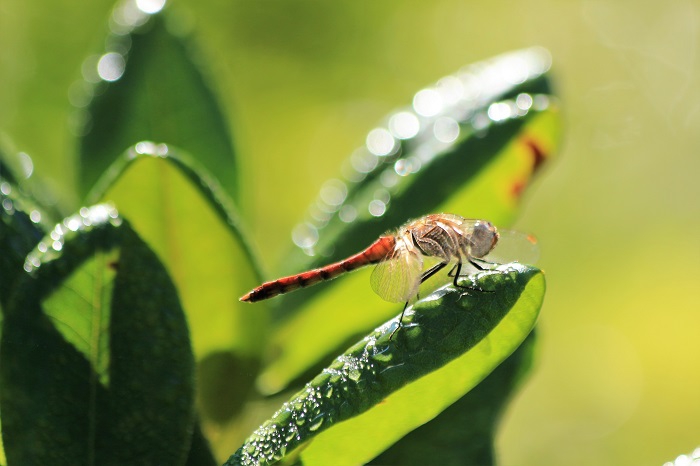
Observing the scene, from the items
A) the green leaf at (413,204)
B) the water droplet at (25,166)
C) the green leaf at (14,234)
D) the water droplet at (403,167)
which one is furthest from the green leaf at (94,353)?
the water droplet at (403,167)

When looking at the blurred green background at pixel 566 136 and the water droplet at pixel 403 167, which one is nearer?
the water droplet at pixel 403 167

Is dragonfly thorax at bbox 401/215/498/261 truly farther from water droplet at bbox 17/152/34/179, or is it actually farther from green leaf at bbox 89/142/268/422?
water droplet at bbox 17/152/34/179

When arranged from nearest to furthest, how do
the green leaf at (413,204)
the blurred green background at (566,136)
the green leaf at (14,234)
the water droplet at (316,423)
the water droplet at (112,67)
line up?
1. the water droplet at (316,423)
2. the green leaf at (14,234)
3. the green leaf at (413,204)
4. the water droplet at (112,67)
5. the blurred green background at (566,136)

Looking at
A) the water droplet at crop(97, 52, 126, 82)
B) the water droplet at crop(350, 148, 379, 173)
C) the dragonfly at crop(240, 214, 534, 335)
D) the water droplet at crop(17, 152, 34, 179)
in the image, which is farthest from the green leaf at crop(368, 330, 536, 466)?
the water droplet at crop(97, 52, 126, 82)

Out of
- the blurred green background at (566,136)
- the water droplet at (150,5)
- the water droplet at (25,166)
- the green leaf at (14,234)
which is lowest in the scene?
the blurred green background at (566,136)

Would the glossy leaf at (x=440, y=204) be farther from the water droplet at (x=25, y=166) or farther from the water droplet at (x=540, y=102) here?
the water droplet at (x=25, y=166)
